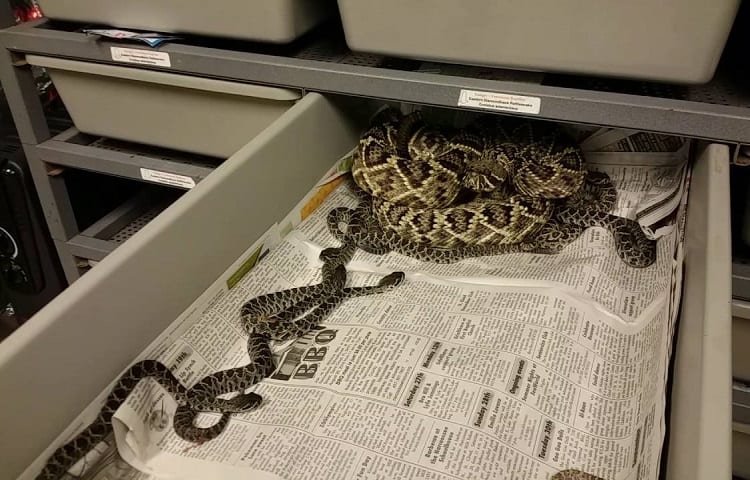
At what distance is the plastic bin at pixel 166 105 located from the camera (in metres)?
1.40

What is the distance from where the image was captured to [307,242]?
138 centimetres

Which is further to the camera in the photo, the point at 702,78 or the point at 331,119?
the point at 331,119

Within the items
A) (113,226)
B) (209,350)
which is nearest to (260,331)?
(209,350)

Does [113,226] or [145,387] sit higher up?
[145,387]

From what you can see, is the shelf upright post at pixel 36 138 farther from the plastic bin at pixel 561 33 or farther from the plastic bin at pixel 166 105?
the plastic bin at pixel 561 33

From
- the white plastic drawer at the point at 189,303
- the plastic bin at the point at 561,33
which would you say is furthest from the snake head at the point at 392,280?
the plastic bin at the point at 561,33

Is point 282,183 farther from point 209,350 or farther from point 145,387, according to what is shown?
point 145,387

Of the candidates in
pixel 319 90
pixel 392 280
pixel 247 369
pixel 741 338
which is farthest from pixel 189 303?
pixel 741 338

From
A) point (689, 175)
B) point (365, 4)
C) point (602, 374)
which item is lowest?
point (602, 374)

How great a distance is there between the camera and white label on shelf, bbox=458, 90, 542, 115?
3.83 feet

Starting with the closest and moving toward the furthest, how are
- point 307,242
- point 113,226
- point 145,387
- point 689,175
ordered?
point 145,387, point 689,175, point 307,242, point 113,226

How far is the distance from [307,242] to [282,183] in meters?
0.15

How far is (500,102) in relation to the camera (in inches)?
46.7

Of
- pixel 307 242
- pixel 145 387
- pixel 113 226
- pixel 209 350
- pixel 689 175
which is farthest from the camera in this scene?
pixel 113 226
